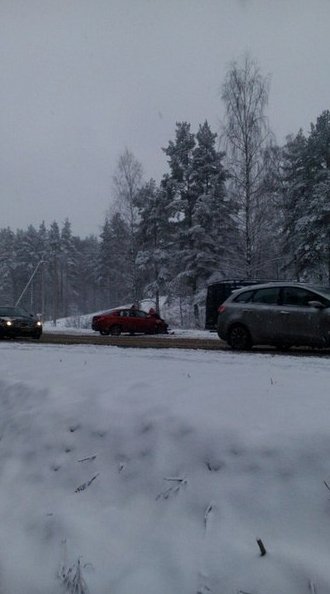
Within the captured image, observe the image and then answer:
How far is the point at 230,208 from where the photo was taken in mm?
29938

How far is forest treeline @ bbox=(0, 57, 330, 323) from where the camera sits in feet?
87.4

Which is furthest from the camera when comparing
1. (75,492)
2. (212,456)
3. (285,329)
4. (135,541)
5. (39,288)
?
(39,288)

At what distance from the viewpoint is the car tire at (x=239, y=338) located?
12.7 meters

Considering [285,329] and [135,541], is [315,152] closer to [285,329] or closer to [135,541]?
[285,329]

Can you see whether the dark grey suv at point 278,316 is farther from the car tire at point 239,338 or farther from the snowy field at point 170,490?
the snowy field at point 170,490

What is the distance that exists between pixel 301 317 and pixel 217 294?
34.0 feet

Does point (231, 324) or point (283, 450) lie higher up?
point (231, 324)

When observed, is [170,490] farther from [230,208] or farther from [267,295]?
[230,208]

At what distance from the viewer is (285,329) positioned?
11.9 m

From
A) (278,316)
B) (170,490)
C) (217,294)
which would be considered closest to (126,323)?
(217,294)

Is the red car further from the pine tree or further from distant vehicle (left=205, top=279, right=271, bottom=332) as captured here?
the pine tree

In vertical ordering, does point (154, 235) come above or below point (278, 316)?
above

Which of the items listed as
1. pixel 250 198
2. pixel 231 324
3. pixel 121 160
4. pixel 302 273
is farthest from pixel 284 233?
pixel 231 324

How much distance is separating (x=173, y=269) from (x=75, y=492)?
34668 mm
